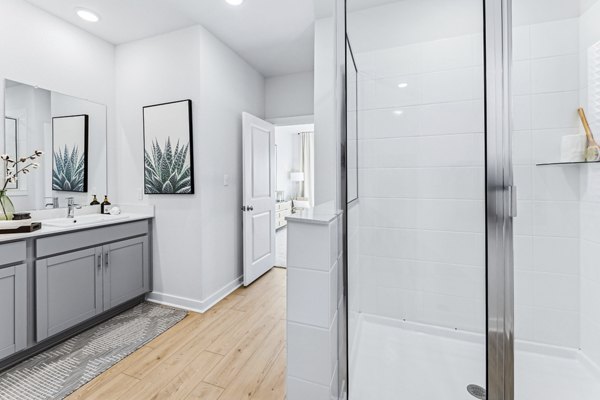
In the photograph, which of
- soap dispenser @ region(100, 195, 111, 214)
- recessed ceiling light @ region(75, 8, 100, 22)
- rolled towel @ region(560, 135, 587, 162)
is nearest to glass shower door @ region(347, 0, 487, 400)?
rolled towel @ region(560, 135, 587, 162)

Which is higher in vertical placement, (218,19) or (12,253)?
(218,19)

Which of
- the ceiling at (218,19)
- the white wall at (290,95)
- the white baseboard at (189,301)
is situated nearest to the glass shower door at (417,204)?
the ceiling at (218,19)

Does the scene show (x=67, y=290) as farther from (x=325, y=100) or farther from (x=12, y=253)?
(x=325, y=100)

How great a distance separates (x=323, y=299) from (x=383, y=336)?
77 centimetres

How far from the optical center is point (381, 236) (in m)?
1.73

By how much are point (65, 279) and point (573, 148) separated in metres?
3.14

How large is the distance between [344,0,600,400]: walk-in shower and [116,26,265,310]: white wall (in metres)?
1.52

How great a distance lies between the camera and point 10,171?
202cm

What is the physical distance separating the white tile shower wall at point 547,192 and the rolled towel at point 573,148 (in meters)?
0.02

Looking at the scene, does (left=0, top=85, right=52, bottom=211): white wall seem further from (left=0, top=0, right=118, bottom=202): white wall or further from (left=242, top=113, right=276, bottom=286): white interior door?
(left=242, top=113, right=276, bottom=286): white interior door

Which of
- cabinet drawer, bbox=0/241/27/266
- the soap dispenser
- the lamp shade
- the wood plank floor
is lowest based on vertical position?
the wood plank floor

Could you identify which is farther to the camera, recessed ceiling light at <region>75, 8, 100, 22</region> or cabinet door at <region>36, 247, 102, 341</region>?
recessed ceiling light at <region>75, 8, 100, 22</region>

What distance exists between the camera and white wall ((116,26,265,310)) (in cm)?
247

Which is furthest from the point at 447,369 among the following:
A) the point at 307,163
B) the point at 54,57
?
the point at 307,163
